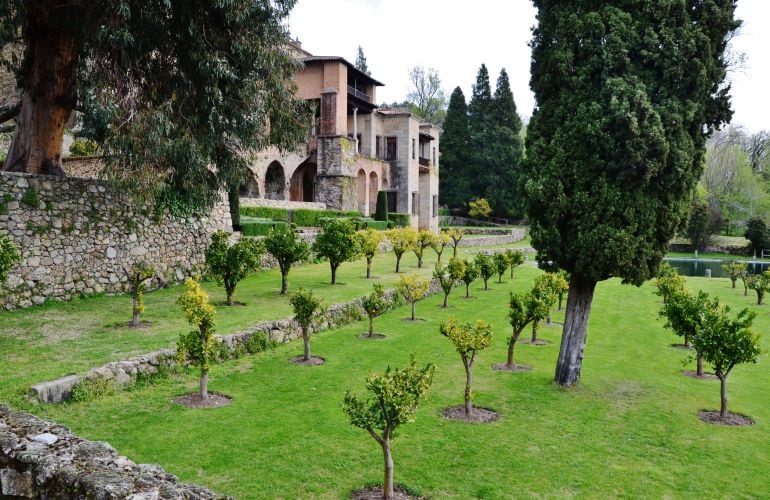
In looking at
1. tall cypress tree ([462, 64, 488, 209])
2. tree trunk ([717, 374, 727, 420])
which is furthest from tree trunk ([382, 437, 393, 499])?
tall cypress tree ([462, 64, 488, 209])

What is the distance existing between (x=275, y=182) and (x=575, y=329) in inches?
1191

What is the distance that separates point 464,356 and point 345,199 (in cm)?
2872

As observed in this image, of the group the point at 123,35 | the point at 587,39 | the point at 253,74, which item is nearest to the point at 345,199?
the point at 253,74

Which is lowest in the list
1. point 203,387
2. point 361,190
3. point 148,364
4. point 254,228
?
point 203,387

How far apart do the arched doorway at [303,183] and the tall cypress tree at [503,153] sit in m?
19.6

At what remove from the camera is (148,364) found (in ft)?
28.0

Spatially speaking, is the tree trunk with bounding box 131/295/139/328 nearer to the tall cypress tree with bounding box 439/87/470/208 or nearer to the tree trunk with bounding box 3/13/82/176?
the tree trunk with bounding box 3/13/82/176

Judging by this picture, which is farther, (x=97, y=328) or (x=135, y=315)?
(x=135, y=315)

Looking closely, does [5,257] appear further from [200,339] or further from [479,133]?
[479,133]

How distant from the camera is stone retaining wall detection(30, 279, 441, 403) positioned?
23.5ft

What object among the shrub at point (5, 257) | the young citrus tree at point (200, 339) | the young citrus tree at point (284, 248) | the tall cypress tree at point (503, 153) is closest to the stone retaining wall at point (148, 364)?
the young citrus tree at point (200, 339)

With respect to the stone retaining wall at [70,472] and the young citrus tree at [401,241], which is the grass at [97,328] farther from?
the young citrus tree at [401,241]

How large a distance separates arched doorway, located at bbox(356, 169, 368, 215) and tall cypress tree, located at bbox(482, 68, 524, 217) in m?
17.0

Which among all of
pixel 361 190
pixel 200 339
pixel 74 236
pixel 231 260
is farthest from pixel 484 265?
pixel 361 190
